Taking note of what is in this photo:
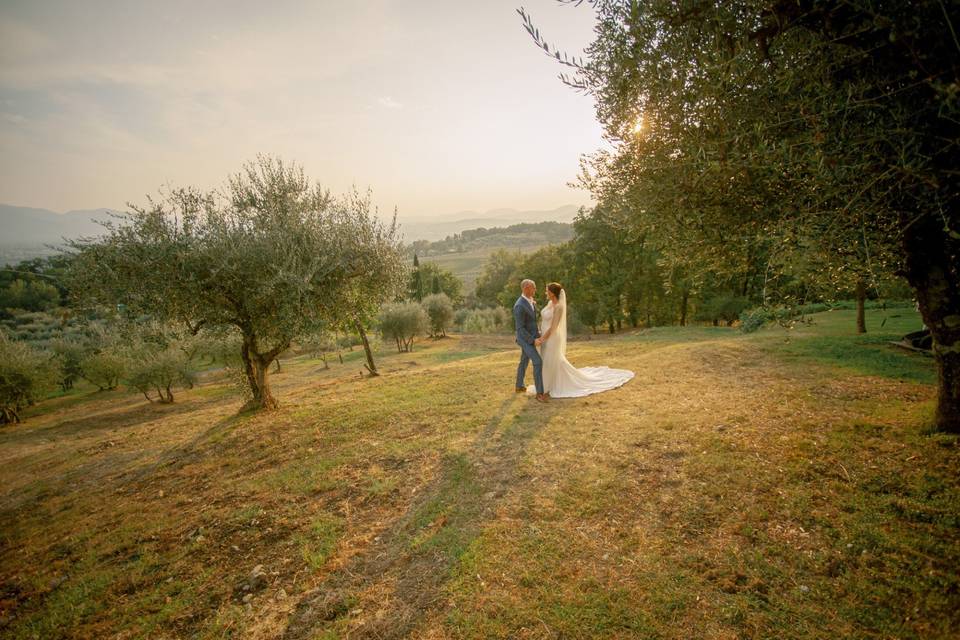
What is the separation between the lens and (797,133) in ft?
14.3

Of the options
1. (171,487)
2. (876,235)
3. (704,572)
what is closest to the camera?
(704,572)

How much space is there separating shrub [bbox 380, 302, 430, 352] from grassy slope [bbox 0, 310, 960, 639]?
3437 centimetres

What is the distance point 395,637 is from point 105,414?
3221cm

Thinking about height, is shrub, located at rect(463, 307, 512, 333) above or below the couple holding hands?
below

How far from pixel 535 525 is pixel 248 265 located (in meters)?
9.72

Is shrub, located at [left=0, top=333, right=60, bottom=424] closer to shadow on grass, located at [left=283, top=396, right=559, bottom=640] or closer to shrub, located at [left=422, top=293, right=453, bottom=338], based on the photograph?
shadow on grass, located at [left=283, top=396, right=559, bottom=640]

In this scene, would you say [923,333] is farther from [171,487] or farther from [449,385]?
[171,487]

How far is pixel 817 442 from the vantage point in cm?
681

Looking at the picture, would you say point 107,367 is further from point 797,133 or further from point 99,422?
point 797,133

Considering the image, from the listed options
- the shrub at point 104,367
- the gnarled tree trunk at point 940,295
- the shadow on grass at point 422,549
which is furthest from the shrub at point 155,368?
the gnarled tree trunk at point 940,295

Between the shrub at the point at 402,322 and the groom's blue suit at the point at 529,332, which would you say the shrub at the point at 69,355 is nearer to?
the shrub at the point at 402,322

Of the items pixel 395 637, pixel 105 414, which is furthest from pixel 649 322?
pixel 105 414

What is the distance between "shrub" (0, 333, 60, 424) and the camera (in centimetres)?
2552

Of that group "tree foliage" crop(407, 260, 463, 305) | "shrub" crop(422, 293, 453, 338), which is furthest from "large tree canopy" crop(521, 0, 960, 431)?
"tree foliage" crop(407, 260, 463, 305)
